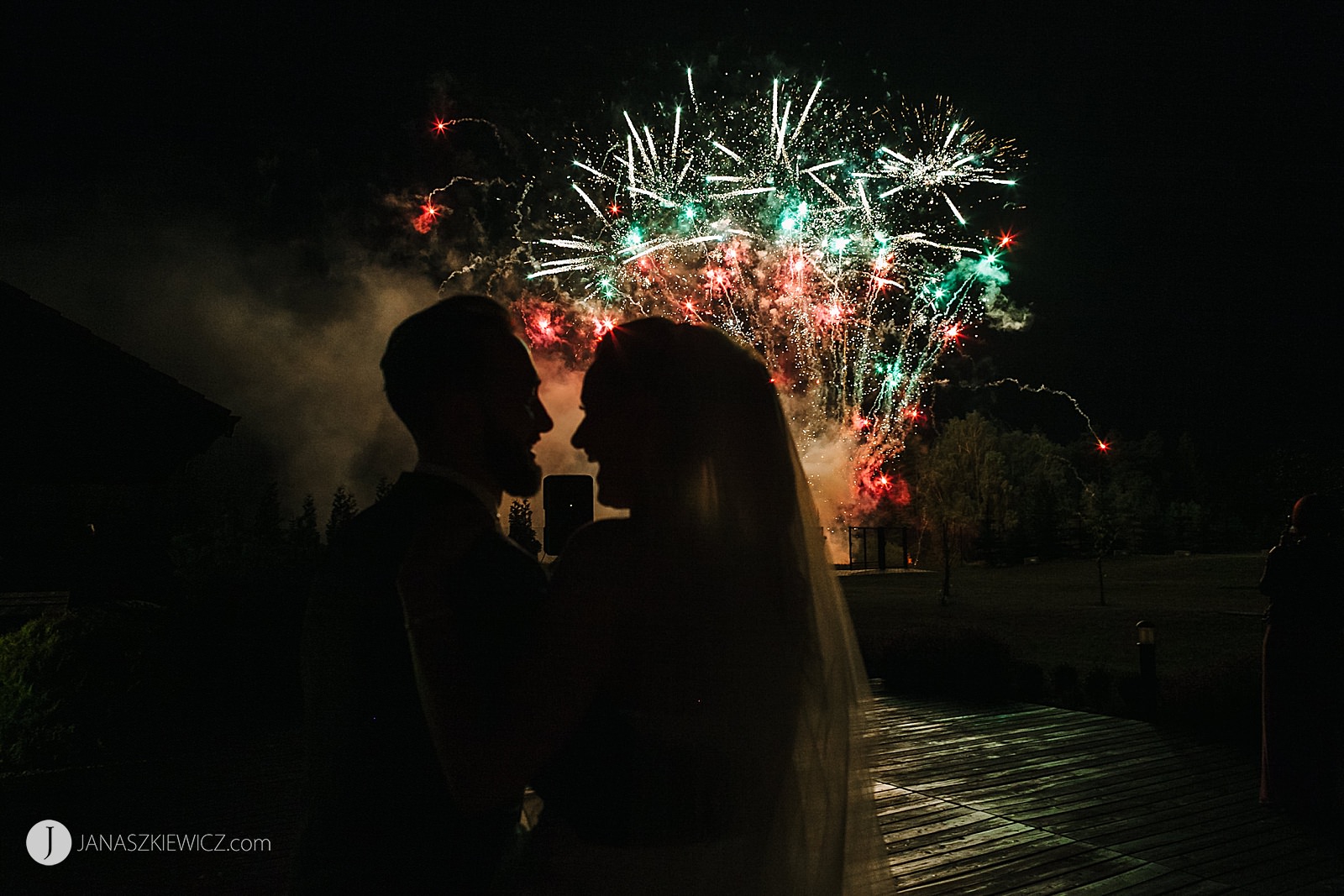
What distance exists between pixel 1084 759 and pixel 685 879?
6.28 m

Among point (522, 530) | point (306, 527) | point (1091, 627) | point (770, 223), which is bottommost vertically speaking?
point (1091, 627)

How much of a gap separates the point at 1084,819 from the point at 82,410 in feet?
24.6

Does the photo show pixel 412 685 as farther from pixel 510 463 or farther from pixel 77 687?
pixel 77 687

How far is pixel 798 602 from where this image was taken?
5.73 feet

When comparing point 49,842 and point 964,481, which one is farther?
point 964,481

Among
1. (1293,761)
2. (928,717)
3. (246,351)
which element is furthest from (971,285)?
(246,351)

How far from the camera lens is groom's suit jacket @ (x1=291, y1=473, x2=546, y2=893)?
53.5 inches

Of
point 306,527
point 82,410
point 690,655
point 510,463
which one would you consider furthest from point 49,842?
point 306,527

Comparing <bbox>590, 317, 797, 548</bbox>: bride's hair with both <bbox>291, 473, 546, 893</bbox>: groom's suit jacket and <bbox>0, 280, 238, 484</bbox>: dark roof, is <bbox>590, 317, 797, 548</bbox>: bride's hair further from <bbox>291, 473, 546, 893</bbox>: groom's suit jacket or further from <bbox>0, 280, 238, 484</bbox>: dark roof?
<bbox>0, 280, 238, 484</bbox>: dark roof

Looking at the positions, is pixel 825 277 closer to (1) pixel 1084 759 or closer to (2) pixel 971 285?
(2) pixel 971 285

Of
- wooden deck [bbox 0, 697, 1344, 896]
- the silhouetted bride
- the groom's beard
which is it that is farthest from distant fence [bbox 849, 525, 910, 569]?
the groom's beard

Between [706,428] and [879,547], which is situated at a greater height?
[706,428]

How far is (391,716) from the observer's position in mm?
1379

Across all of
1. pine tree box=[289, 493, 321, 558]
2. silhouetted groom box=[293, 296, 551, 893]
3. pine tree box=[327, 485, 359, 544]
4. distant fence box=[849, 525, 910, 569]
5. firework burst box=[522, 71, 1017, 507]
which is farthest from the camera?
distant fence box=[849, 525, 910, 569]
